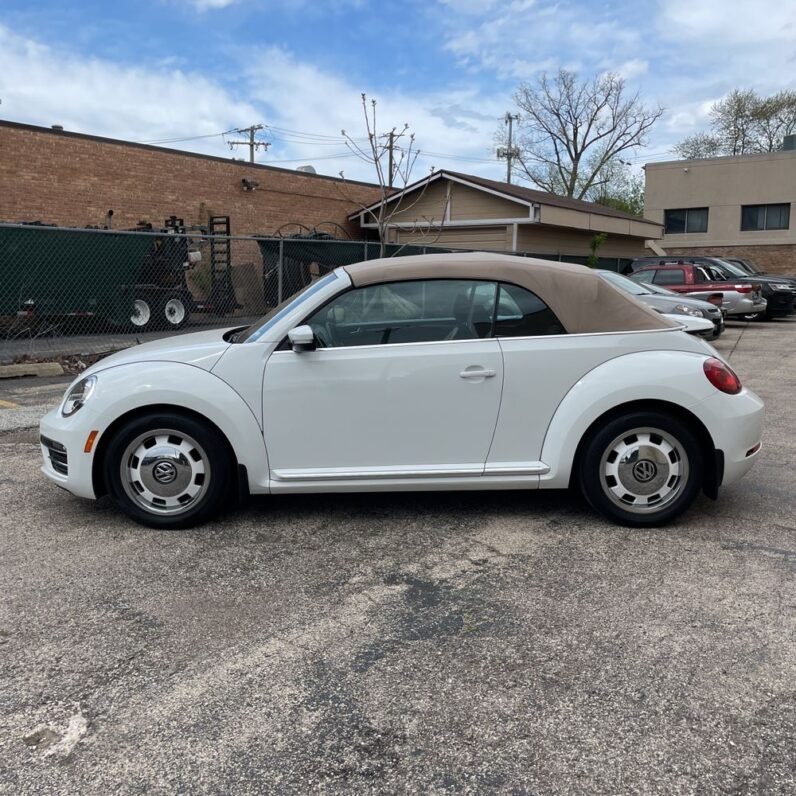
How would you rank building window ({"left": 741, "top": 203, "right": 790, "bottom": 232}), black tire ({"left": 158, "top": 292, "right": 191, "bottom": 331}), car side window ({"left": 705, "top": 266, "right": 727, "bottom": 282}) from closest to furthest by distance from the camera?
1. black tire ({"left": 158, "top": 292, "right": 191, "bottom": 331})
2. car side window ({"left": 705, "top": 266, "right": 727, "bottom": 282})
3. building window ({"left": 741, "top": 203, "right": 790, "bottom": 232})

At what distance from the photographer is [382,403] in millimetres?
4223

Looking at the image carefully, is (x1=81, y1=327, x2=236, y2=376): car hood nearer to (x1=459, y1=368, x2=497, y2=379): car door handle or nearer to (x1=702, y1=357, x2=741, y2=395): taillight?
(x1=459, y1=368, x2=497, y2=379): car door handle

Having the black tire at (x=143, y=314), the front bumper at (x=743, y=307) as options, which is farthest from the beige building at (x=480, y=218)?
the black tire at (x=143, y=314)

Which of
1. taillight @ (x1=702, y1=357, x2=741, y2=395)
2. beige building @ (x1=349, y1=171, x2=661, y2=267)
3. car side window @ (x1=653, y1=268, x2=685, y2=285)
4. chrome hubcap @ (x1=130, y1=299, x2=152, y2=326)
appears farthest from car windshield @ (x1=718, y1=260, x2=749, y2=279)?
taillight @ (x1=702, y1=357, x2=741, y2=395)

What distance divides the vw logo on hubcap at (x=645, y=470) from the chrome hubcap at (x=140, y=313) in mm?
12321

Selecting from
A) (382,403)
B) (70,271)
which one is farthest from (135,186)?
(382,403)

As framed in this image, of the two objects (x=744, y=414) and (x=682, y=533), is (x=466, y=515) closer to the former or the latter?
(x=682, y=533)

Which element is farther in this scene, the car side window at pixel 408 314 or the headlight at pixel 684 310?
the headlight at pixel 684 310

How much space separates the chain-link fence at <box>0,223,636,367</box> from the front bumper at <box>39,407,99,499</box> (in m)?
7.10

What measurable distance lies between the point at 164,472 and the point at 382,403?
1.31 meters

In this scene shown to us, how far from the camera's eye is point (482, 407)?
4246 mm

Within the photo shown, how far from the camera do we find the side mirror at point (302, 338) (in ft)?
13.6

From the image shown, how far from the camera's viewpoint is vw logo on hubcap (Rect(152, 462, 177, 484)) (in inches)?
168

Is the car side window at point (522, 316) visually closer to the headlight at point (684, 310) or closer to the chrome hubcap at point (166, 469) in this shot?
the chrome hubcap at point (166, 469)
